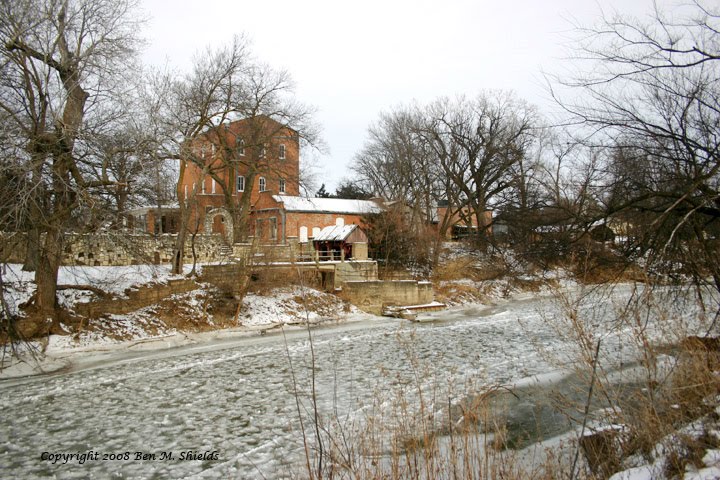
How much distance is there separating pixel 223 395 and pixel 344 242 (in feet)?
57.8

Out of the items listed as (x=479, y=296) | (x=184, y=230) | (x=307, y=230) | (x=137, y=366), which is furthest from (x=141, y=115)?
(x=307, y=230)

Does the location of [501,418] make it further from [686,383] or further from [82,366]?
[82,366]

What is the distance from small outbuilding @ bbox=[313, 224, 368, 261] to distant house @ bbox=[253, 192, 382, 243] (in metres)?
7.66

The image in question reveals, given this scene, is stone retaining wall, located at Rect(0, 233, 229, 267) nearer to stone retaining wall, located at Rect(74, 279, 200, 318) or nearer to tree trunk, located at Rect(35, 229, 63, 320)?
tree trunk, located at Rect(35, 229, 63, 320)

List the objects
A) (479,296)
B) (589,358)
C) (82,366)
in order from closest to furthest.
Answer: (589,358), (82,366), (479,296)

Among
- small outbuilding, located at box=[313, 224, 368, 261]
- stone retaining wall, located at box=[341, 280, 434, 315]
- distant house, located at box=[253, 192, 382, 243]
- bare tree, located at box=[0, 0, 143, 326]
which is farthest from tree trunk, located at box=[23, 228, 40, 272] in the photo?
distant house, located at box=[253, 192, 382, 243]

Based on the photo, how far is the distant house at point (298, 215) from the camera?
38.2m

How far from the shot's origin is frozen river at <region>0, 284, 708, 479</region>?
24.0 feet

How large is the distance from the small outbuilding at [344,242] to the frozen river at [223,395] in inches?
385

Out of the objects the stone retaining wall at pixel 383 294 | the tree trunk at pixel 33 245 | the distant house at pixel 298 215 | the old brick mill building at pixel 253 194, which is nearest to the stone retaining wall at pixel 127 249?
the tree trunk at pixel 33 245

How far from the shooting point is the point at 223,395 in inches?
418

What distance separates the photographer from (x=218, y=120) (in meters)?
26.7

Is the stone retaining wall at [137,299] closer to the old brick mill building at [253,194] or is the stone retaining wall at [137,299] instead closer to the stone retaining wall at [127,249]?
the stone retaining wall at [127,249]

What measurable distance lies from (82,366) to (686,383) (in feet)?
43.2
